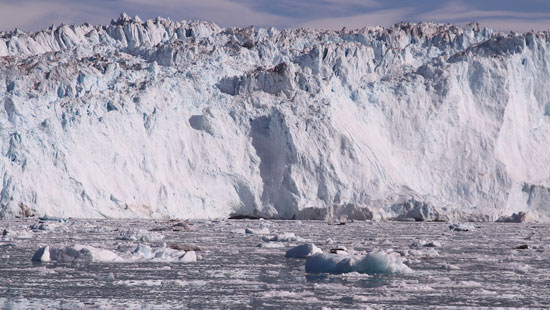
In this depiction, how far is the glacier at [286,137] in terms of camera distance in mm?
41094

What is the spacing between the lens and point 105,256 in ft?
54.7

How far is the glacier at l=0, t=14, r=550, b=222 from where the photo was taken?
41.1 m

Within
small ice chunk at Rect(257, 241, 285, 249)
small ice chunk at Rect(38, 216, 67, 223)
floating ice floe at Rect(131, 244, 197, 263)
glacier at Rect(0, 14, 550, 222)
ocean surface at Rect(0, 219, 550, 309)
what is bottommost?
ocean surface at Rect(0, 219, 550, 309)

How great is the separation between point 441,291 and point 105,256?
760 centimetres

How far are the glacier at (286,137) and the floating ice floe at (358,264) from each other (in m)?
26.5

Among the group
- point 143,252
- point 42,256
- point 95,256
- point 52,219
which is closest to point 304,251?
point 143,252

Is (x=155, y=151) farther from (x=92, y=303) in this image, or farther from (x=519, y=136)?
(x=92, y=303)

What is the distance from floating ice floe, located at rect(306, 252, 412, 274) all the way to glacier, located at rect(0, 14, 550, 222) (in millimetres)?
26500

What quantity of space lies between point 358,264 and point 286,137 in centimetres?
3068

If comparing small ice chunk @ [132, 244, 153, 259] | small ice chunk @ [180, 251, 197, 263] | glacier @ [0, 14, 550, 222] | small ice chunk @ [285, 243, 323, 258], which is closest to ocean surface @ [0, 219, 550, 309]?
small ice chunk @ [180, 251, 197, 263]

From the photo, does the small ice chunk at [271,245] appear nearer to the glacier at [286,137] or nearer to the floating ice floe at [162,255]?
the floating ice floe at [162,255]

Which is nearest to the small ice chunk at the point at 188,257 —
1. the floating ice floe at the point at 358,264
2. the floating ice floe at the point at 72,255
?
the floating ice floe at the point at 72,255

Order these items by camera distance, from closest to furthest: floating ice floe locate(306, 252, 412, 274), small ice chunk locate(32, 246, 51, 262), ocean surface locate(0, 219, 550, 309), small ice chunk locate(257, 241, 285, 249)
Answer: ocean surface locate(0, 219, 550, 309) < floating ice floe locate(306, 252, 412, 274) < small ice chunk locate(32, 246, 51, 262) < small ice chunk locate(257, 241, 285, 249)

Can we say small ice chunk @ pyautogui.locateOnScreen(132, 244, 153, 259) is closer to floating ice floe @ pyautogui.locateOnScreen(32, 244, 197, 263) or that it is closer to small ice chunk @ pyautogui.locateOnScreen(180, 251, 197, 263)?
floating ice floe @ pyautogui.locateOnScreen(32, 244, 197, 263)
